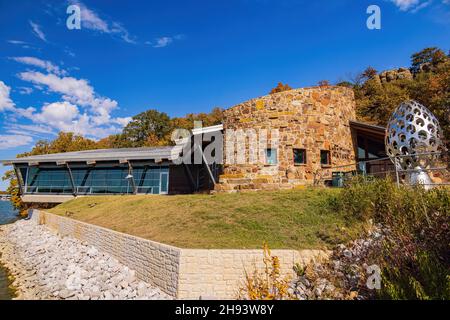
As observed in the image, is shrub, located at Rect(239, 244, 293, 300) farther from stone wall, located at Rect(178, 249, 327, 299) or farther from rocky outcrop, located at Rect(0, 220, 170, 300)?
rocky outcrop, located at Rect(0, 220, 170, 300)

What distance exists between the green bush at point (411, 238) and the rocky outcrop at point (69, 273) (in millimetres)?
5026

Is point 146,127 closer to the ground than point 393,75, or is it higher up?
closer to the ground

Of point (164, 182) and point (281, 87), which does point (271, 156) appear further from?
point (281, 87)

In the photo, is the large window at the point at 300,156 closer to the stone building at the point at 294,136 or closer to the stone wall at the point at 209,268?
the stone building at the point at 294,136

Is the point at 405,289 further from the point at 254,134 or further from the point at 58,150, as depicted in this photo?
the point at 58,150

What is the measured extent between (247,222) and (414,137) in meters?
6.42

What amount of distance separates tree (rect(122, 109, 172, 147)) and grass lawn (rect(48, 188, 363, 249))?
39.9 m

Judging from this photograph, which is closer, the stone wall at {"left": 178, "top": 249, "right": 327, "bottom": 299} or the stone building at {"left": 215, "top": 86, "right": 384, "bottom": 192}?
the stone wall at {"left": 178, "top": 249, "right": 327, "bottom": 299}

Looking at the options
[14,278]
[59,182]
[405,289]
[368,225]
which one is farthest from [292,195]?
[59,182]

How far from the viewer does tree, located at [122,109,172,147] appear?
1998 inches

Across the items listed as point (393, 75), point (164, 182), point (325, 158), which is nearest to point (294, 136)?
Answer: point (325, 158)

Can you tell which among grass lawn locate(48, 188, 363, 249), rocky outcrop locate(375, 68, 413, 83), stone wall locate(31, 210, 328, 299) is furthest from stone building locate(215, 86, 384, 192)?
rocky outcrop locate(375, 68, 413, 83)

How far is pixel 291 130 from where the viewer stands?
14.4 meters

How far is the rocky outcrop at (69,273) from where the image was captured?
295 inches
